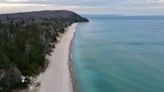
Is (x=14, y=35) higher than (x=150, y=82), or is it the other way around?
(x=14, y=35)

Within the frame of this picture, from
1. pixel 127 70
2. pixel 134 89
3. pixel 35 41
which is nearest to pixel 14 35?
pixel 35 41

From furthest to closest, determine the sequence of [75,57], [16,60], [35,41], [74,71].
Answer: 1. [75,57]
2. [35,41]
3. [74,71]
4. [16,60]

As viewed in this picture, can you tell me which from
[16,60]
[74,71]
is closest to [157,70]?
[74,71]

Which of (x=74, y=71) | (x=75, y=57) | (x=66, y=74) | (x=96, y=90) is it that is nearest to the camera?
(x=96, y=90)

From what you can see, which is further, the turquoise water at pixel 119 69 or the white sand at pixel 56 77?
the turquoise water at pixel 119 69

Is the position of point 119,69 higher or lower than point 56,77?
lower

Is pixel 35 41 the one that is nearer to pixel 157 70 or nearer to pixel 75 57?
pixel 75 57

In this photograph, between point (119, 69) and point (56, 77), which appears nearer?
point (56, 77)

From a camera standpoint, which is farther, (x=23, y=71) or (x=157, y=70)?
(x=157, y=70)

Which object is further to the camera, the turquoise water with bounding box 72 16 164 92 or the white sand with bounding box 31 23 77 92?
the turquoise water with bounding box 72 16 164 92

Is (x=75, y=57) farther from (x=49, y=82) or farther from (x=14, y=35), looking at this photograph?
(x=49, y=82)
